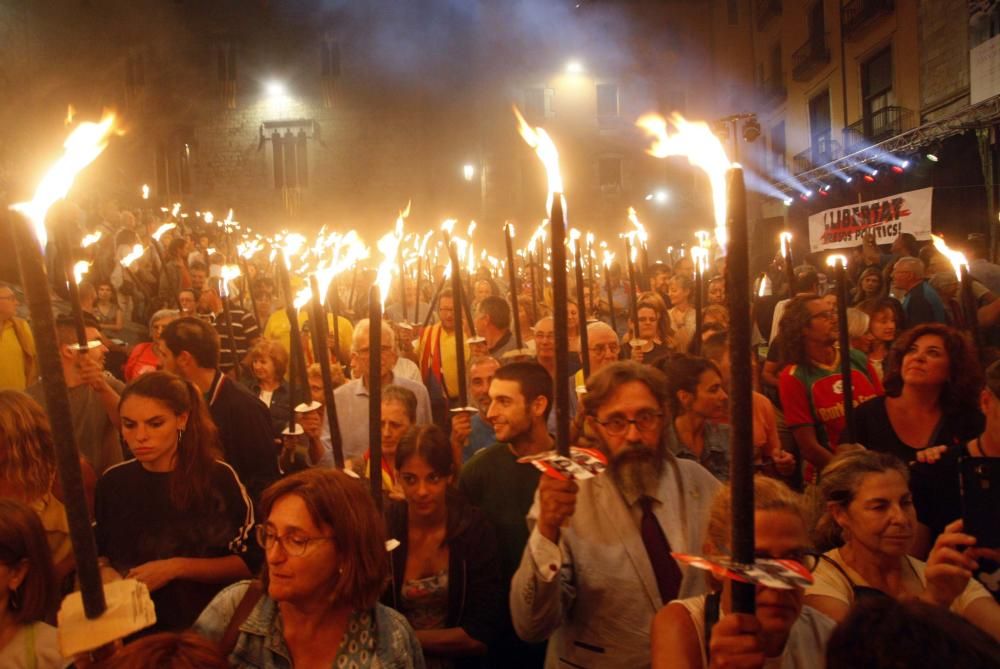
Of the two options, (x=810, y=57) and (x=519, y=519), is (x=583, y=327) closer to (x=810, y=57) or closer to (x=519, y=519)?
(x=519, y=519)

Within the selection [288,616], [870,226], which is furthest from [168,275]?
[870,226]

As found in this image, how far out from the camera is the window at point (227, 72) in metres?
39.8

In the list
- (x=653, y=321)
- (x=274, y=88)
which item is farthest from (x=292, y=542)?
(x=274, y=88)

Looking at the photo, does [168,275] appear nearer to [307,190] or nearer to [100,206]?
[100,206]

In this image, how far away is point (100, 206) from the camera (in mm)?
18375

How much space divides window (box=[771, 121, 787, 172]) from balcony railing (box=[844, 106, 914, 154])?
5.41m

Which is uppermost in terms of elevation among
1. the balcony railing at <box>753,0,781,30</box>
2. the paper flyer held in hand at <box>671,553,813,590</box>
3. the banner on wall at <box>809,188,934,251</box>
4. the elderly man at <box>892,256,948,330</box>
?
the balcony railing at <box>753,0,781,30</box>

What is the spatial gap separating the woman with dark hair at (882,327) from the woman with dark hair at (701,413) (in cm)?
242

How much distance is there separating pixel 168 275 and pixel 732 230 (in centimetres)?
935

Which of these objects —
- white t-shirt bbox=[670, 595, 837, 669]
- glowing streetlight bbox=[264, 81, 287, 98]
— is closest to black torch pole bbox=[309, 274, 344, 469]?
white t-shirt bbox=[670, 595, 837, 669]

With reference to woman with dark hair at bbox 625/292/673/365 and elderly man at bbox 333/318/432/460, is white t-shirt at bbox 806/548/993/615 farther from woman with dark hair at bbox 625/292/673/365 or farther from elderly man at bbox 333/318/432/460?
woman with dark hair at bbox 625/292/673/365

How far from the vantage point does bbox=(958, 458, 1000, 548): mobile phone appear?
2557mm

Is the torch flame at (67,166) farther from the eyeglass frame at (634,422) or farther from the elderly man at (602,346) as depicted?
the elderly man at (602,346)

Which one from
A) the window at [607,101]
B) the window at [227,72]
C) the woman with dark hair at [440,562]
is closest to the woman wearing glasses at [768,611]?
the woman with dark hair at [440,562]
